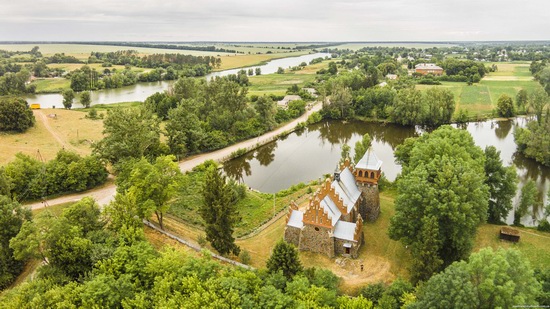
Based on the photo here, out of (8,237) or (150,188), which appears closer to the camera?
(8,237)

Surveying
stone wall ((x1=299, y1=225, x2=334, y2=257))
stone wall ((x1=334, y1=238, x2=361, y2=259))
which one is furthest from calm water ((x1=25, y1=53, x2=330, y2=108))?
stone wall ((x1=334, y1=238, x2=361, y2=259))

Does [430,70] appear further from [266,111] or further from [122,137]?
[122,137]

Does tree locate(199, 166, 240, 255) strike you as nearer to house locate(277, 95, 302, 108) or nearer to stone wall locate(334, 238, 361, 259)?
stone wall locate(334, 238, 361, 259)

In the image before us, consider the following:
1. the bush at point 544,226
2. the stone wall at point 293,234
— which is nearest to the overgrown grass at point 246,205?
the stone wall at point 293,234

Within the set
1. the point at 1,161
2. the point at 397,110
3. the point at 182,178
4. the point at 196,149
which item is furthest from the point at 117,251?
the point at 397,110

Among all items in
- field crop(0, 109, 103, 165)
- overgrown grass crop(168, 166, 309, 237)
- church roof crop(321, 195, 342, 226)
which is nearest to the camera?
church roof crop(321, 195, 342, 226)

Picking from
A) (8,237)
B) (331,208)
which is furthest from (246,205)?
(8,237)

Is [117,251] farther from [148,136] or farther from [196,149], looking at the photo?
[196,149]
